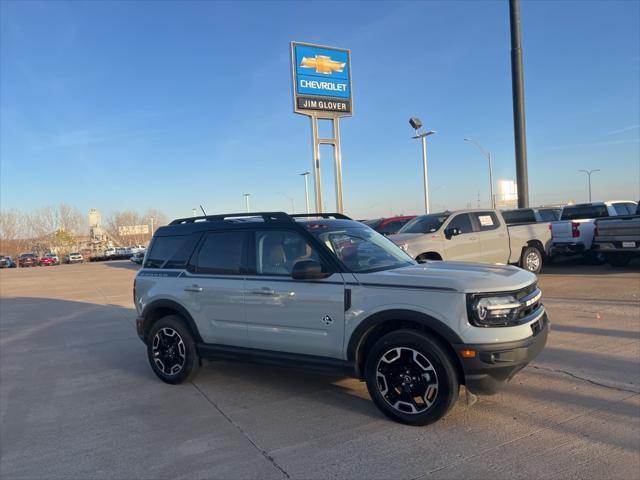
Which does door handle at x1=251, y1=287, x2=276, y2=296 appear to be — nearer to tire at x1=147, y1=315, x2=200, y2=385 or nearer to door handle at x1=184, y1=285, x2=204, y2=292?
door handle at x1=184, y1=285, x2=204, y2=292

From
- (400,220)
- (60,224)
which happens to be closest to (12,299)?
(400,220)

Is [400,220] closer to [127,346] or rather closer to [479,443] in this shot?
[127,346]

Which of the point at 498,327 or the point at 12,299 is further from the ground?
the point at 498,327

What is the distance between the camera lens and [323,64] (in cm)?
1930

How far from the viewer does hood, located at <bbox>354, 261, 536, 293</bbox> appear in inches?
156

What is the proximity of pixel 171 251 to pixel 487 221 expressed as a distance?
29.5ft

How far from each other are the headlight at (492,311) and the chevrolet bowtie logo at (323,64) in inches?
653

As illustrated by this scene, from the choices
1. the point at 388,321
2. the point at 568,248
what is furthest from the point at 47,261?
the point at 388,321

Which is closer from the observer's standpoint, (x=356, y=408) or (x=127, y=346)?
(x=356, y=408)

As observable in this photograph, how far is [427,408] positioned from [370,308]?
0.94m

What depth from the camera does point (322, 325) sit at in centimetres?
450

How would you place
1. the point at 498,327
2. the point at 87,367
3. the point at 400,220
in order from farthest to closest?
1. the point at 400,220
2. the point at 87,367
3. the point at 498,327

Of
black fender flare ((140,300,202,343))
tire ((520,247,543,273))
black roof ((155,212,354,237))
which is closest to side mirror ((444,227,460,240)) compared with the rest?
tire ((520,247,543,273))

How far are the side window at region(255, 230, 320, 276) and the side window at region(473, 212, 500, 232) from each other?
860 centimetres
